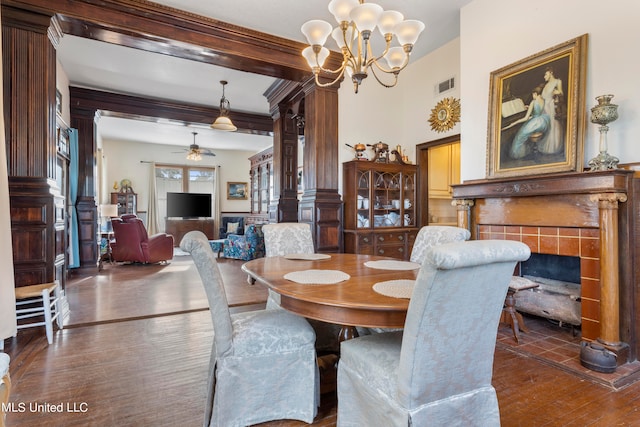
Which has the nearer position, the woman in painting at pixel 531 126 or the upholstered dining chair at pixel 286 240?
the woman in painting at pixel 531 126

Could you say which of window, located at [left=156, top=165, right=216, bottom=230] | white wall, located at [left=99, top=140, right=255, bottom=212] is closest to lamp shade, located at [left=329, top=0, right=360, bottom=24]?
white wall, located at [left=99, top=140, right=255, bottom=212]

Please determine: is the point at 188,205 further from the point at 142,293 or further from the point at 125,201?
the point at 142,293

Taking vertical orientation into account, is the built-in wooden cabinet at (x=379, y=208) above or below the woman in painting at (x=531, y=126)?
below

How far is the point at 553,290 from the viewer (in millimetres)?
2834

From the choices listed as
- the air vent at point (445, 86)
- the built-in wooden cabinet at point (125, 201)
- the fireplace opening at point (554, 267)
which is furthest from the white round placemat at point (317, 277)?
the built-in wooden cabinet at point (125, 201)

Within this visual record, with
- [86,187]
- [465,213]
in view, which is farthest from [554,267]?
[86,187]

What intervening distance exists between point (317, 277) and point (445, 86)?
3600 millimetres

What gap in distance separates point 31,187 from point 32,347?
1.30 metres

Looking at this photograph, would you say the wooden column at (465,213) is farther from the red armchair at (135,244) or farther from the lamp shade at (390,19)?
the red armchair at (135,244)

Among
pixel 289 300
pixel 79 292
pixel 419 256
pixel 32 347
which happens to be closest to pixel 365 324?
pixel 289 300

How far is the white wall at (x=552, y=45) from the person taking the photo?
2.26 meters

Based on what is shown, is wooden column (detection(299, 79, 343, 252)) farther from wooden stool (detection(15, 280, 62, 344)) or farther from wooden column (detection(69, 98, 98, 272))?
wooden column (detection(69, 98, 98, 272))

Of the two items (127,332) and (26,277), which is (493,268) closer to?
(127,332)

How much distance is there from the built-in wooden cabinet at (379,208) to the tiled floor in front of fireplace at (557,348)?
71.3 inches
